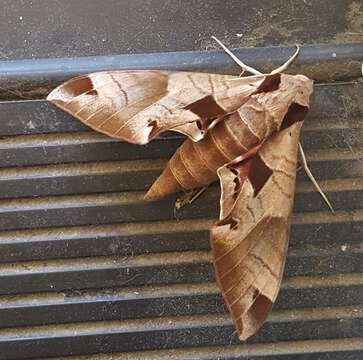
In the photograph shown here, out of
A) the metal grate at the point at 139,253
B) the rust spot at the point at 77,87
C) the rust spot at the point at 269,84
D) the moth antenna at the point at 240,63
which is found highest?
the rust spot at the point at 77,87

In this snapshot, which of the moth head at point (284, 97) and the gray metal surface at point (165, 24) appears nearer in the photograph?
the moth head at point (284, 97)

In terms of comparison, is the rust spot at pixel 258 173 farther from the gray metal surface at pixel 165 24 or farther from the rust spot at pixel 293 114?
the gray metal surface at pixel 165 24

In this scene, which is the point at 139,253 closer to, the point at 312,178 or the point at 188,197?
the point at 188,197

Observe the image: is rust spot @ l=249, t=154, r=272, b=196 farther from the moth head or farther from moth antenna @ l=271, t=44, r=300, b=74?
moth antenna @ l=271, t=44, r=300, b=74

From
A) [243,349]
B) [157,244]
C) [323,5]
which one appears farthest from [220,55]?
[243,349]

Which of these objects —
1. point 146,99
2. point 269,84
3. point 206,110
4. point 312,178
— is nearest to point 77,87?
point 146,99

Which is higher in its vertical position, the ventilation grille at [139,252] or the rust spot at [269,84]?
the rust spot at [269,84]

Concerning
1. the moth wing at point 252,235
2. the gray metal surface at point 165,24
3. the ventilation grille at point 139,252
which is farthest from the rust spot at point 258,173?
the gray metal surface at point 165,24
